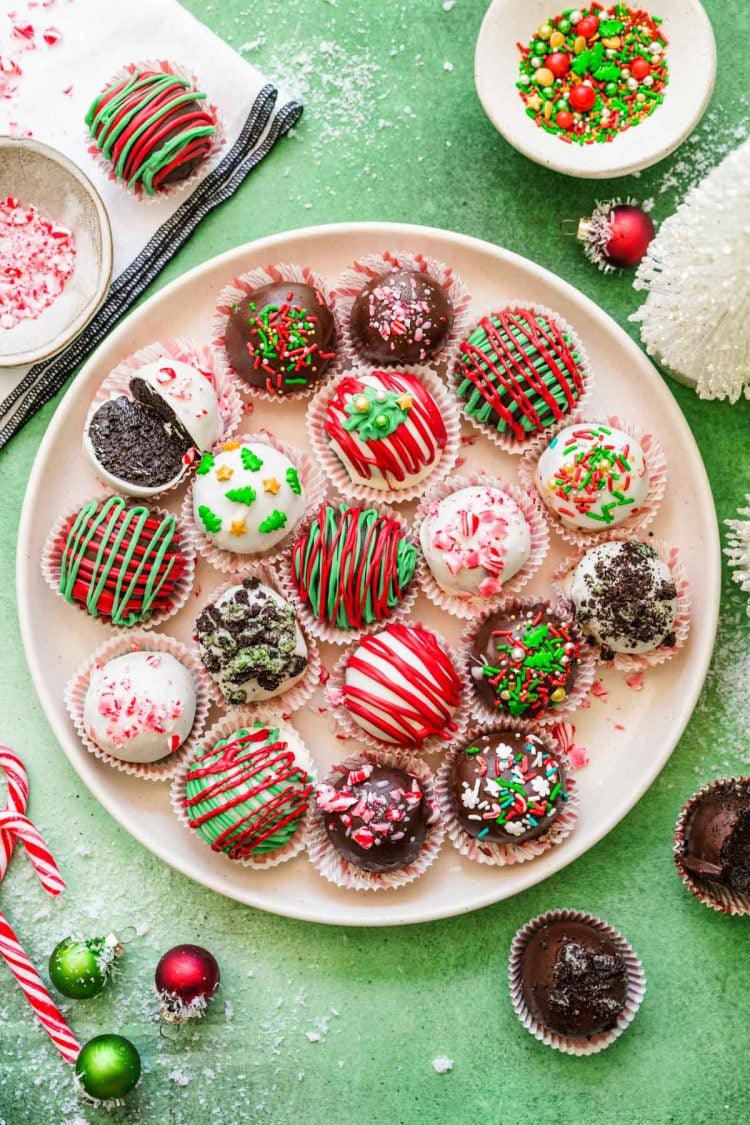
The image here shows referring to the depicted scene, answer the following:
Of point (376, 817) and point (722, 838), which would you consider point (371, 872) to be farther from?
point (722, 838)

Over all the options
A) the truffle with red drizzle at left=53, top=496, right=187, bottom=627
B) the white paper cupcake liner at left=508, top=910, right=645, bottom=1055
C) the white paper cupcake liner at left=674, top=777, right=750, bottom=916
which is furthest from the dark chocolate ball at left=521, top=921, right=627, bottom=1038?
the truffle with red drizzle at left=53, top=496, right=187, bottom=627

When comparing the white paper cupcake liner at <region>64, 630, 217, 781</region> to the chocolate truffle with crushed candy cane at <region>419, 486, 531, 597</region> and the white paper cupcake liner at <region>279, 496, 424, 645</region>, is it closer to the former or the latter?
the white paper cupcake liner at <region>279, 496, 424, 645</region>

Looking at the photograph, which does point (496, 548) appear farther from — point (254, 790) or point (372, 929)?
point (372, 929)

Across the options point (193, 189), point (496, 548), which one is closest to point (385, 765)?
point (496, 548)

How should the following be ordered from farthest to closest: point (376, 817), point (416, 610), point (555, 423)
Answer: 1. point (416, 610)
2. point (555, 423)
3. point (376, 817)

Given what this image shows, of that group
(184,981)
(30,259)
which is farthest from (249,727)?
(30,259)
